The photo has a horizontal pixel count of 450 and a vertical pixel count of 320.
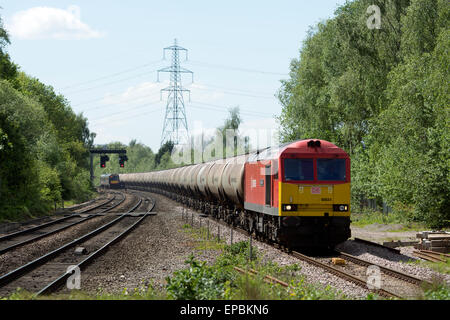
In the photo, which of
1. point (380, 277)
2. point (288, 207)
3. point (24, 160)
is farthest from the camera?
point (24, 160)

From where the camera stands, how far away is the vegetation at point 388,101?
23.4 m

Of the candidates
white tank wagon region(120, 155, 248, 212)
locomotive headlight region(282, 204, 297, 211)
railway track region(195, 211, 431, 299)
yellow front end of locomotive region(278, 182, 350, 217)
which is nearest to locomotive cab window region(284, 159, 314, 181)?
yellow front end of locomotive region(278, 182, 350, 217)

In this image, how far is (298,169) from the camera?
16266mm

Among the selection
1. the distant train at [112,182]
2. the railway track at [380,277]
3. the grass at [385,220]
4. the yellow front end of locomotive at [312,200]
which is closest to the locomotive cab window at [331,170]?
the yellow front end of locomotive at [312,200]

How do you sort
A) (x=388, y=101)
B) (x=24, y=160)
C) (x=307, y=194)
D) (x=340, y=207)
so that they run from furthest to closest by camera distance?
(x=24, y=160) → (x=388, y=101) → (x=340, y=207) → (x=307, y=194)

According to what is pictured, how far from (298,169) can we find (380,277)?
496 centimetres

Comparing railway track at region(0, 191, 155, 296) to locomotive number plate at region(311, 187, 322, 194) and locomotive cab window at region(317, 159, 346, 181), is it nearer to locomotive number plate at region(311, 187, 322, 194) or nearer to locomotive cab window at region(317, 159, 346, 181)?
locomotive number plate at region(311, 187, 322, 194)

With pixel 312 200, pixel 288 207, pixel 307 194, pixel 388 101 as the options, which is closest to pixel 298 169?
pixel 307 194

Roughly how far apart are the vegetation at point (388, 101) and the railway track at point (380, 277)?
989 cm

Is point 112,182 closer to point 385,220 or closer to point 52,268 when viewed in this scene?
point 385,220

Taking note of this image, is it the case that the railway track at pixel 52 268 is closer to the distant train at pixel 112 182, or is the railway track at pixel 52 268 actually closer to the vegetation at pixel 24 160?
the vegetation at pixel 24 160

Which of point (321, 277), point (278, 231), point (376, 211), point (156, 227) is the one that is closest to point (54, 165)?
point (156, 227)

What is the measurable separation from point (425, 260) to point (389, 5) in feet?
72.6

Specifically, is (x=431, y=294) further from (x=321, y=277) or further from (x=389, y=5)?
(x=389, y=5)
